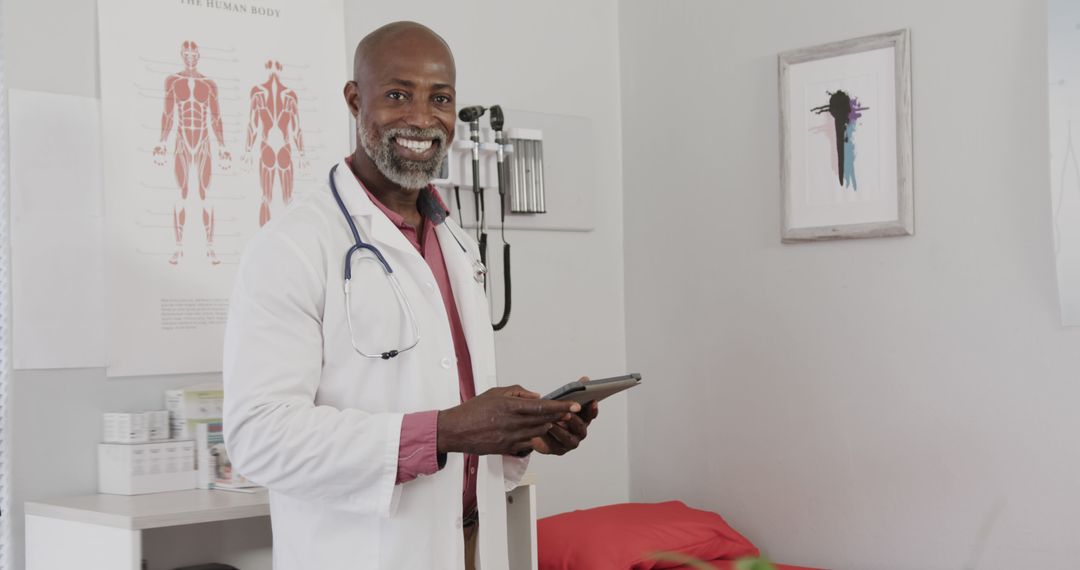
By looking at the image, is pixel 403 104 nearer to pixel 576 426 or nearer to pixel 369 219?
pixel 369 219

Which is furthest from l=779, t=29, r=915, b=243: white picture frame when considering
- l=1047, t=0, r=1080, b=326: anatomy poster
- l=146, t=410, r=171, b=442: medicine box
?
l=146, t=410, r=171, b=442: medicine box

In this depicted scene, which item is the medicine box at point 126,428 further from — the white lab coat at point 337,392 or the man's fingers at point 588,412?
the man's fingers at point 588,412

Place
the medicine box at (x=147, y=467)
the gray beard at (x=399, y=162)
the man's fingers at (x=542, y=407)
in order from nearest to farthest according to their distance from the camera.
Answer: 1. the man's fingers at (x=542, y=407)
2. the gray beard at (x=399, y=162)
3. the medicine box at (x=147, y=467)

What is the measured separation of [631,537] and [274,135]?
132cm

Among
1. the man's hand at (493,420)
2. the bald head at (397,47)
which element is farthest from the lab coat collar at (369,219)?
the man's hand at (493,420)

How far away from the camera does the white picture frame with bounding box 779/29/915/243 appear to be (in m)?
2.83

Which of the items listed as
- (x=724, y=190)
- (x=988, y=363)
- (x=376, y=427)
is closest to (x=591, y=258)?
(x=724, y=190)

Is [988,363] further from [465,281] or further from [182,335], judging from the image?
[182,335]

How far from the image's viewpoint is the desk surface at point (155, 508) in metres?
1.99

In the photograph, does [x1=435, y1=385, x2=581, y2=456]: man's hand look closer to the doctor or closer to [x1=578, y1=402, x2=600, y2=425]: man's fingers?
the doctor

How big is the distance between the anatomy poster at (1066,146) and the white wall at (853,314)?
0.16ft

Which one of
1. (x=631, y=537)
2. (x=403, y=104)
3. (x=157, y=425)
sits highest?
(x=403, y=104)

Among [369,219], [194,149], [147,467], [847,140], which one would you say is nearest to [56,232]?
[194,149]

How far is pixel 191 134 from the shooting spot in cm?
255
